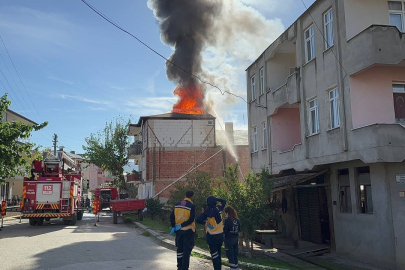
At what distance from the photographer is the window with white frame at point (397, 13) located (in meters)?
12.1

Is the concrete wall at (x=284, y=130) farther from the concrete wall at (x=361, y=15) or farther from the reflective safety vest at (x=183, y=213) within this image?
the reflective safety vest at (x=183, y=213)

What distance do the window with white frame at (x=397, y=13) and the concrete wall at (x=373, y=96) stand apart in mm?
1540

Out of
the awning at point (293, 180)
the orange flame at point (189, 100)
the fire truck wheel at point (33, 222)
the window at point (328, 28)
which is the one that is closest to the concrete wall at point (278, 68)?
the window at point (328, 28)

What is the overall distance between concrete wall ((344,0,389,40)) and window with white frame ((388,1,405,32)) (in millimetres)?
290

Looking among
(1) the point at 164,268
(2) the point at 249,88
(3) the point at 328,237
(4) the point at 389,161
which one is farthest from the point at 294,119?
(1) the point at 164,268

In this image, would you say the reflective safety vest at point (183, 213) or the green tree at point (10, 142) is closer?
the reflective safety vest at point (183, 213)

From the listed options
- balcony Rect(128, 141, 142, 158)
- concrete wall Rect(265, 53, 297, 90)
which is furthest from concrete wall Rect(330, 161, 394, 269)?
balcony Rect(128, 141, 142, 158)

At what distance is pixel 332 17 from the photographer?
499 inches

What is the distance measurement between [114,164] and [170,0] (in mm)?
17342

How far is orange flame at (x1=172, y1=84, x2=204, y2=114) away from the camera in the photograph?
30812 mm

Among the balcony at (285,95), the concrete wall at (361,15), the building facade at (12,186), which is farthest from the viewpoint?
the building facade at (12,186)

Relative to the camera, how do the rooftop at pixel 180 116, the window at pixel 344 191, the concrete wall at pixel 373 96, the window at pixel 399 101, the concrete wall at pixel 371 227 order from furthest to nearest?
the rooftop at pixel 180 116, the window at pixel 344 191, the window at pixel 399 101, the concrete wall at pixel 373 96, the concrete wall at pixel 371 227

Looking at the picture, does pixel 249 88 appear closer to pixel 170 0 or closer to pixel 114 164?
pixel 170 0

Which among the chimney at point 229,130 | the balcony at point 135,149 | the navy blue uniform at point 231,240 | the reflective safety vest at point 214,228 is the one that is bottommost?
the navy blue uniform at point 231,240
